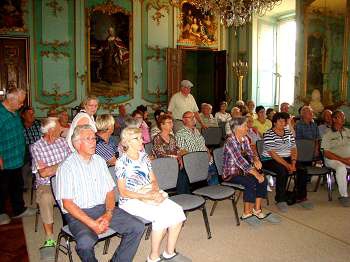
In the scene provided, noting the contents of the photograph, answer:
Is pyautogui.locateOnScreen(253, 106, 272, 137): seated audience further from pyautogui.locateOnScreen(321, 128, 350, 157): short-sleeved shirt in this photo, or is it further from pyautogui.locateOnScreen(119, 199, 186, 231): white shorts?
pyautogui.locateOnScreen(119, 199, 186, 231): white shorts

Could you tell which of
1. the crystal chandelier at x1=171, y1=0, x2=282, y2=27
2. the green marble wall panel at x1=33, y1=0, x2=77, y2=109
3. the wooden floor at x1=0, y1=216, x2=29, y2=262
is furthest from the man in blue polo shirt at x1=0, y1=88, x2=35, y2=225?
the green marble wall panel at x1=33, y1=0, x2=77, y2=109

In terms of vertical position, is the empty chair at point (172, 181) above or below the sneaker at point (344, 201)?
above

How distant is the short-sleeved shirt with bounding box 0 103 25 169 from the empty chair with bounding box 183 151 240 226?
205cm

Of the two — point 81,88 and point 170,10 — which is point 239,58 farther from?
point 81,88

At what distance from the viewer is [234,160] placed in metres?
4.30

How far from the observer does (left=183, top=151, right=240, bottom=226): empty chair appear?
3.93 metres

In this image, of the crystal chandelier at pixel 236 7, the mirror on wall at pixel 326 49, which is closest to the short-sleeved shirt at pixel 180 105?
the crystal chandelier at pixel 236 7

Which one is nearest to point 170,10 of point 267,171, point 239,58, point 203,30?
point 203,30

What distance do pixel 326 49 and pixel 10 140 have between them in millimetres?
6533

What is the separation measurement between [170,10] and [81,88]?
3.11 m

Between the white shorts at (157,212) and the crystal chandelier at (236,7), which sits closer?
the white shorts at (157,212)

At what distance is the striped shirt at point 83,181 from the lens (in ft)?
9.39

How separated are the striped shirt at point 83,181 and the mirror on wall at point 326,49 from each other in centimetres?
615

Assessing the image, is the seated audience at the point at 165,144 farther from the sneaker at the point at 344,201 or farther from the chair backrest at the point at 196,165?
the sneaker at the point at 344,201
